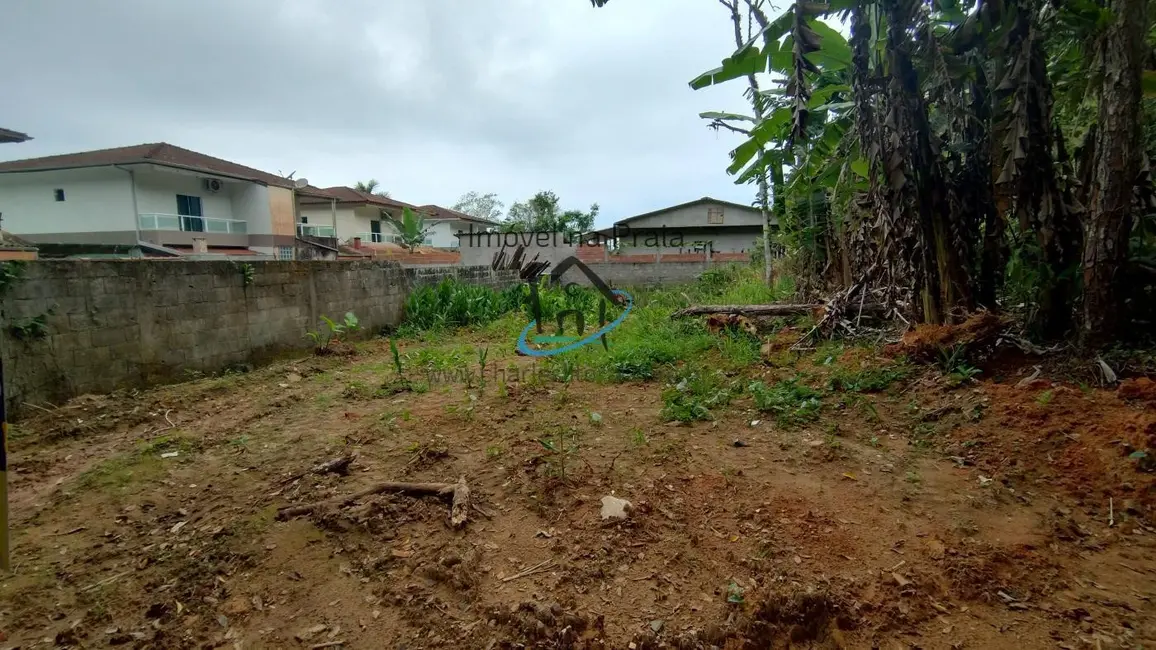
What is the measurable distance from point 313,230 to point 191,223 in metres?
5.76

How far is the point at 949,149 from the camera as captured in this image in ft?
14.0

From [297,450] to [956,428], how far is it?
3.87 m

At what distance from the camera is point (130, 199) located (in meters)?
16.9

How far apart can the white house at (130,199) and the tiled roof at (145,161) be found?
32 millimetres

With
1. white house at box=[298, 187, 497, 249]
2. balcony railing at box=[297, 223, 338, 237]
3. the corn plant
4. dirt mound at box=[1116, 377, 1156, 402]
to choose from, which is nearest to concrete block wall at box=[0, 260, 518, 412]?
the corn plant

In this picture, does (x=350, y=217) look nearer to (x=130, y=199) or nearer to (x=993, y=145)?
(x=130, y=199)

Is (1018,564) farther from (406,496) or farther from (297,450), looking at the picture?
(297,450)

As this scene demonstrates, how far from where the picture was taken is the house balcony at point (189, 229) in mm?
17203

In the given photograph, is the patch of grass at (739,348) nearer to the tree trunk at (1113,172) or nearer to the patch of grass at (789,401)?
the patch of grass at (789,401)

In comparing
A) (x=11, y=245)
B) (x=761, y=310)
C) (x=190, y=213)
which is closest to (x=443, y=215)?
(x=190, y=213)

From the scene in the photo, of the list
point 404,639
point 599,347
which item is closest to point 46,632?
point 404,639

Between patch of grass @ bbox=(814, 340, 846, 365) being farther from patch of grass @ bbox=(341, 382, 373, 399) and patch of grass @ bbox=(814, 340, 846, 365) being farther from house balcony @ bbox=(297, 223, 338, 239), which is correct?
house balcony @ bbox=(297, 223, 338, 239)

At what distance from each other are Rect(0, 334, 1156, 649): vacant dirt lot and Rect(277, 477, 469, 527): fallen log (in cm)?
5

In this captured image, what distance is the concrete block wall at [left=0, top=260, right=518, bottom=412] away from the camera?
12.4 ft
